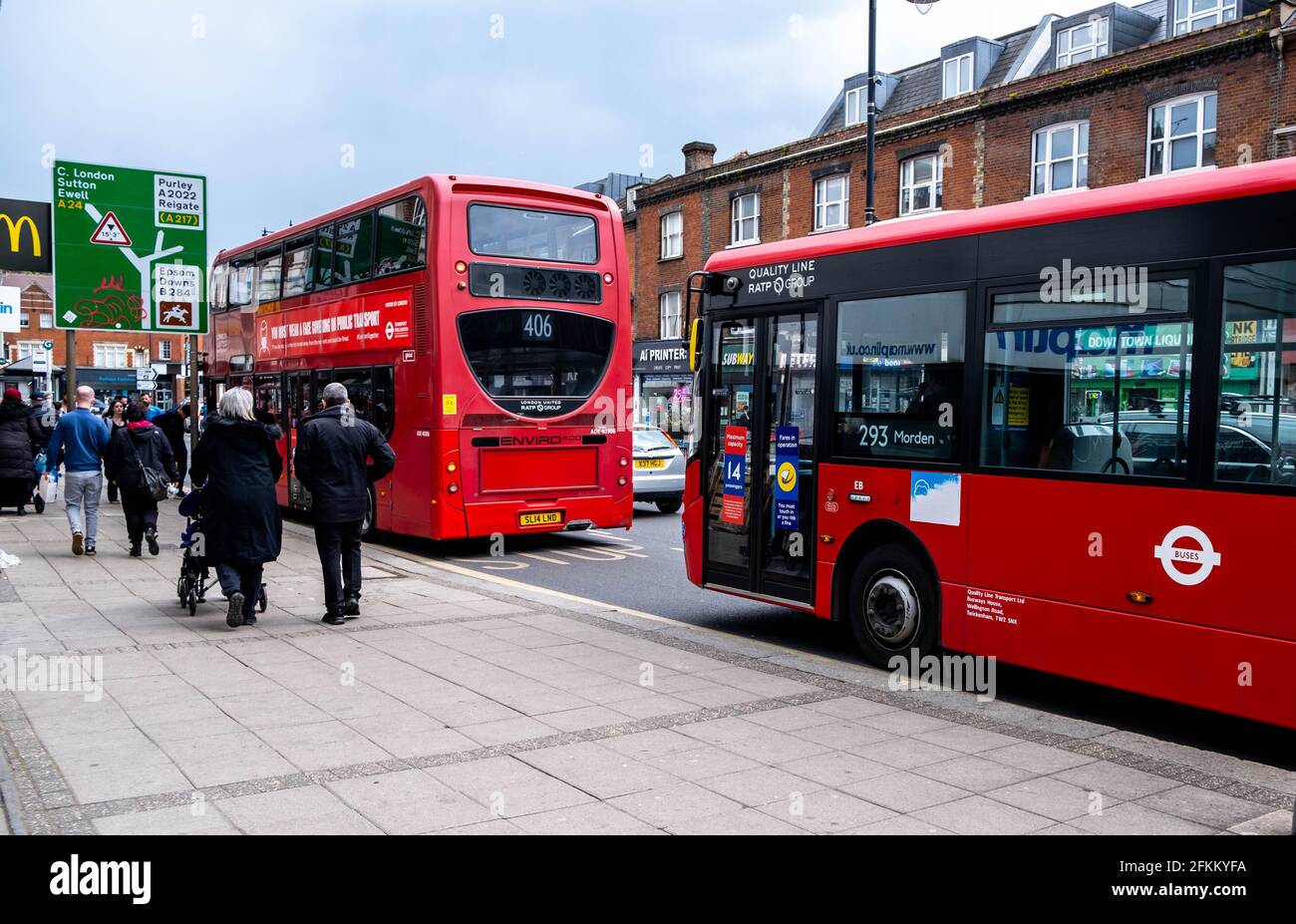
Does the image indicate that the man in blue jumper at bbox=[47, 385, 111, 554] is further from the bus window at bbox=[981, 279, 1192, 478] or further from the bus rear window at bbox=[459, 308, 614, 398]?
the bus window at bbox=[981, 279, 1192, 478]

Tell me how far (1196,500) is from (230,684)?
5483 millimetres

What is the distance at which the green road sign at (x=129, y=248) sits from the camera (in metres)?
17.9

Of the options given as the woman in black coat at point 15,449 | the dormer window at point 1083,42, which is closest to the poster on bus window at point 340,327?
the woman in black coat at point 15,449

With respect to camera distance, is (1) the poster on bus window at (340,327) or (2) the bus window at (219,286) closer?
(1) the poster on bus window at (340,327)

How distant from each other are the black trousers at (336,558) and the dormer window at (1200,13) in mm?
24308

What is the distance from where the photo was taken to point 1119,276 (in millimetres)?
6020

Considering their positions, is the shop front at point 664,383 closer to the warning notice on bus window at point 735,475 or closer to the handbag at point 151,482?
the handbag at point 151,482

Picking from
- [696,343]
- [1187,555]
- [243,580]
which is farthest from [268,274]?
[1187,555]

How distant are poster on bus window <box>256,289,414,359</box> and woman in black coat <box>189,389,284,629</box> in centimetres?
449

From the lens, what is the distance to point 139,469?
39.4 feet

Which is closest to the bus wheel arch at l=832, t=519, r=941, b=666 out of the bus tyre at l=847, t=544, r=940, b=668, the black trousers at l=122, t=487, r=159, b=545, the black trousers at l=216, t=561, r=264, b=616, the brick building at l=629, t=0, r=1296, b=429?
the bus tyre at l=847, t=544, r=940, b=668

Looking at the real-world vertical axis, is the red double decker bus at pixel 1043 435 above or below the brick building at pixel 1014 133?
below
